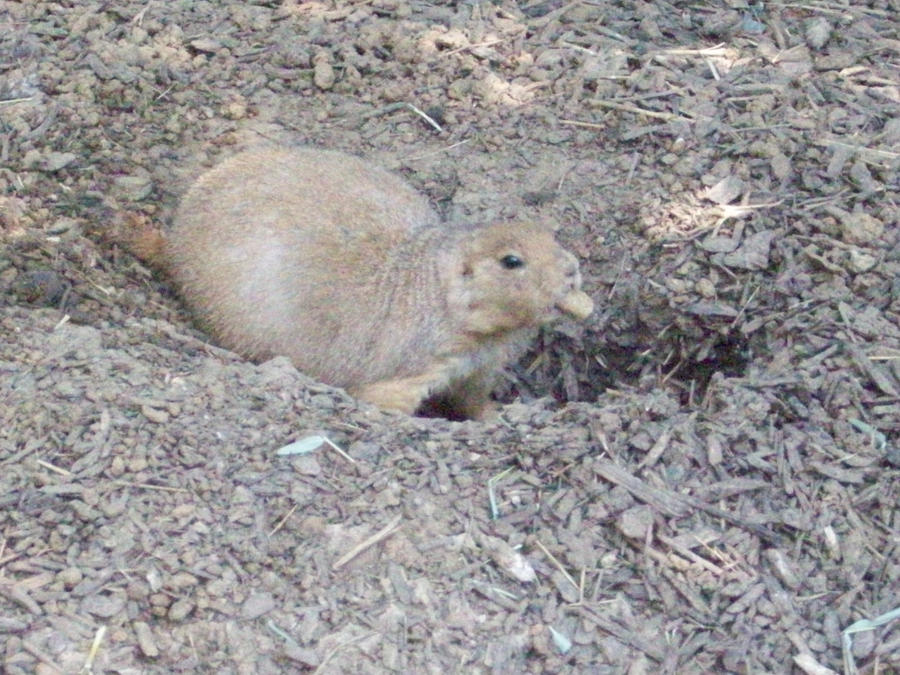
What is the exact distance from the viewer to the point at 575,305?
6.25 m

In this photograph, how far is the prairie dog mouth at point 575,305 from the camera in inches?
246

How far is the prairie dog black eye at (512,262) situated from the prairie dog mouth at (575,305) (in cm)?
27

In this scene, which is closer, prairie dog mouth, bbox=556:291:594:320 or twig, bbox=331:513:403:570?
twig, bbox=331:513:403:570

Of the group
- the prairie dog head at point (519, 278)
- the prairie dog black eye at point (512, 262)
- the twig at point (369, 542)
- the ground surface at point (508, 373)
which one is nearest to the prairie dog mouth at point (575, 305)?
the prairie dog head at point (519, 278)

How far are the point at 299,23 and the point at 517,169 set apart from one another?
1.76 m

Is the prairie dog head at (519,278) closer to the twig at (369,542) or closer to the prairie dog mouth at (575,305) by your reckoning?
the prairie dog mouth at (575,305)

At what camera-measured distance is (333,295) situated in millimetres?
6496

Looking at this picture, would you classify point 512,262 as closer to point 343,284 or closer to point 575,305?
point 575,305

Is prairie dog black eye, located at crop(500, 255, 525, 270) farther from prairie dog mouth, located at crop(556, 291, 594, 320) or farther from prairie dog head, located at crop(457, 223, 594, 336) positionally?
prairie dog mouth, located at crop(556, 291, 594, 320)

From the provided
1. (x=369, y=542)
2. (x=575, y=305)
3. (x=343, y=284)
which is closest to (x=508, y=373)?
(x=575, y=305)

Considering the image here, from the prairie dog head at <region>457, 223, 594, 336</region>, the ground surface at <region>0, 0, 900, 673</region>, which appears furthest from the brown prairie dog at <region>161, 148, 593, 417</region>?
the ground surface at <region>0, 0, 900, 673</region>

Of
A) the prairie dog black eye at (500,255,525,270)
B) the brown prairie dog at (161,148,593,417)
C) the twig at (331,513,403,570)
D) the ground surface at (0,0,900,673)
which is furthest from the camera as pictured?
the brown prairie dog at (161,148,593,417)

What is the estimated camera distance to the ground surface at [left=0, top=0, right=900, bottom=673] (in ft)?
15.8

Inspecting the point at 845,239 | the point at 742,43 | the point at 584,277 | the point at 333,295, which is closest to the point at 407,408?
the point at 333,295
